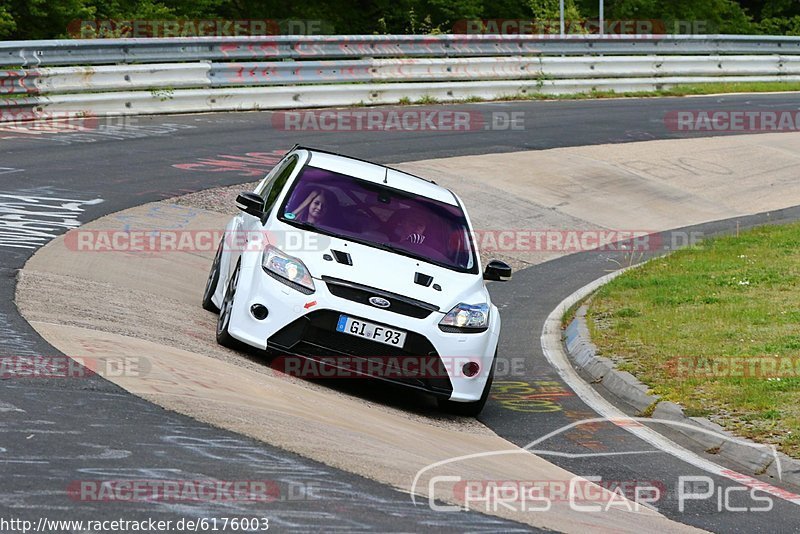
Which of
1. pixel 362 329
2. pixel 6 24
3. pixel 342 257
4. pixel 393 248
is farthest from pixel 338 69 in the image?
pixel 362 329

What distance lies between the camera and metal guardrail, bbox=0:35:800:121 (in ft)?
70.2

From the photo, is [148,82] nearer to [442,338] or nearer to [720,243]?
[720,243]

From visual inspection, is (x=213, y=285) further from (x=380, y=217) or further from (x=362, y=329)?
(x=362, y=329)

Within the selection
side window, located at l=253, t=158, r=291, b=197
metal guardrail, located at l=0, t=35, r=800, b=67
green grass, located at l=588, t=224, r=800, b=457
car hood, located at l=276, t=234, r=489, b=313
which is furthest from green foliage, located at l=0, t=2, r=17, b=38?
car hood, located at l=276, t=234, r=489, b=313

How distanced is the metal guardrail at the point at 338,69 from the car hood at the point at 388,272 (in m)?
12.9

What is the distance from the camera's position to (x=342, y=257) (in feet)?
30.6

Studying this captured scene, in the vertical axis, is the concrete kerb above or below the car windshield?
below

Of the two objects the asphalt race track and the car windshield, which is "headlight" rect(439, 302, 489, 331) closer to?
the car windshield

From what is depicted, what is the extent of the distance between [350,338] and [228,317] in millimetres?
1095

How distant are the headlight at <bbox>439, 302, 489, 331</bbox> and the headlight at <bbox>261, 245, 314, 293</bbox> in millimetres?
1049

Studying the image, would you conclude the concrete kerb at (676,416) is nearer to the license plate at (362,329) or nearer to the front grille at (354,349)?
the front grille at (354,349)

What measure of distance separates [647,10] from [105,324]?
46.7 meters

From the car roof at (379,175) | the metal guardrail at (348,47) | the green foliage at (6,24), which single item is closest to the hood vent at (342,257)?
the car roof at (379,175)

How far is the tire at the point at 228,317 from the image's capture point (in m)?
9.38
